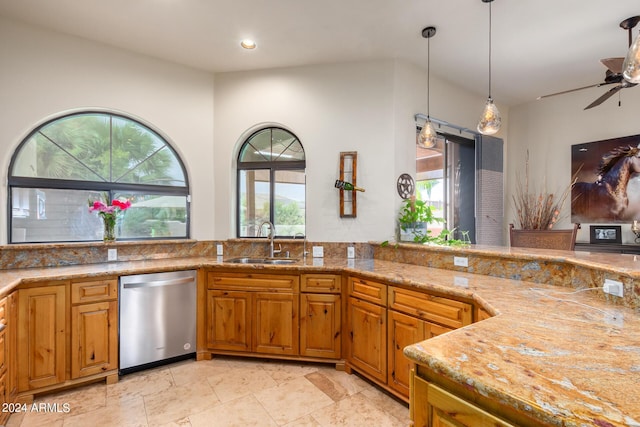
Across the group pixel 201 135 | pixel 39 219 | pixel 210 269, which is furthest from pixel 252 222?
pixel 39 219

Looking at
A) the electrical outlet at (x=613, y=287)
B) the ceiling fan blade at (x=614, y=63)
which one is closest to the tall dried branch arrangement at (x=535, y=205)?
the ceiling fan blade at (x=614, y=63)

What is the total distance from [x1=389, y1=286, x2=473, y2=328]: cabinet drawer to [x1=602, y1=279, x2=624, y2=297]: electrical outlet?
0.63 meters

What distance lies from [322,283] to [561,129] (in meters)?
3.92

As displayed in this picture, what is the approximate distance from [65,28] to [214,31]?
1304mm

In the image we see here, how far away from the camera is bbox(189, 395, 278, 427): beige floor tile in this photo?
1.88 meters

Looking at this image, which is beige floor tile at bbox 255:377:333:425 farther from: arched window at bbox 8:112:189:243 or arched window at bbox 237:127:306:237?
arched window at bbox 8:112:189:243

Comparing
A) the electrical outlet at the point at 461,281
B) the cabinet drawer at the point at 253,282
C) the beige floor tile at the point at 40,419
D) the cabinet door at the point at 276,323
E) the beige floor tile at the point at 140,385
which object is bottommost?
the beige floor tile at the point at 140,385

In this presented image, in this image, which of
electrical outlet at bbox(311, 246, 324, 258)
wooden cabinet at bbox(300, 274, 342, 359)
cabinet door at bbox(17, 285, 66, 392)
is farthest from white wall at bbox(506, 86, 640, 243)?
cabinet door at bbox(17, 285, 66, 392)

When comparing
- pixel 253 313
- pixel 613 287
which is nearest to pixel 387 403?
pixel 253 313

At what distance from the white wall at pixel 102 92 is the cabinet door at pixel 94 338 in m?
1.05

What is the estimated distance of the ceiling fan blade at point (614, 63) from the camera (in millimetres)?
2281

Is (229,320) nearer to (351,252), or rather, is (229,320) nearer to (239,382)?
(239,382)

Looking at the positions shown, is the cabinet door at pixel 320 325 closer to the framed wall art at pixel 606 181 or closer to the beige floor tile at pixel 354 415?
the beige floor tile at pixel 354 415

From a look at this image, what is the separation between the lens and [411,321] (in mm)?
1999
